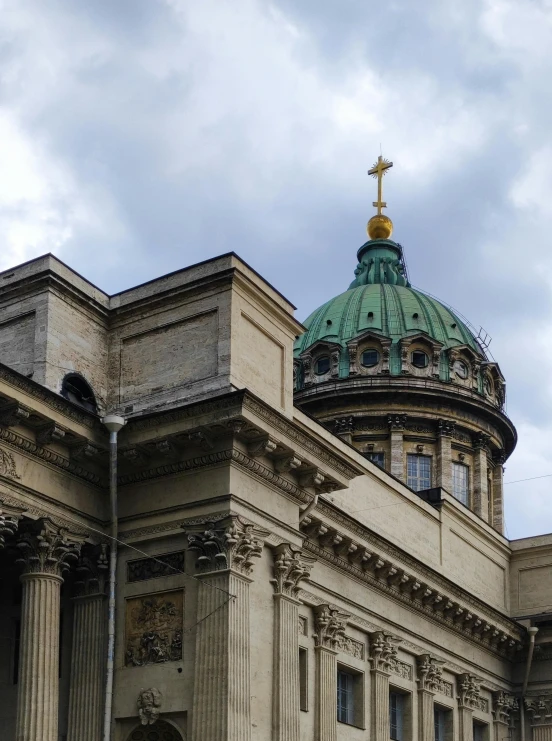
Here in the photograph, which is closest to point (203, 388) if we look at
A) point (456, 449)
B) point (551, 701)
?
point (551, 701)

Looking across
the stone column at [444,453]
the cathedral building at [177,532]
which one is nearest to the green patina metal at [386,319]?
the stone column at [444,453]

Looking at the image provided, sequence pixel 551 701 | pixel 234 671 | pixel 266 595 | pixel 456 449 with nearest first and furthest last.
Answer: pixel 234 671 → pixel 266 595 → pixel 551 701 → pixel 456 449

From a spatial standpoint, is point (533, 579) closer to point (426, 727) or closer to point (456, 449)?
point (426, 727)

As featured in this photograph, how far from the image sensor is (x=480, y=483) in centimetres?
5609

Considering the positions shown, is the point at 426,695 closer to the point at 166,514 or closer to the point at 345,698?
the point at 345,698

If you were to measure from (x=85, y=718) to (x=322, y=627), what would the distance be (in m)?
8.16

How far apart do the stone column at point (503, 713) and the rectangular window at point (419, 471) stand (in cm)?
1382

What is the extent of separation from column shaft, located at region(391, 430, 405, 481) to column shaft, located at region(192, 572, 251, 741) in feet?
97.9

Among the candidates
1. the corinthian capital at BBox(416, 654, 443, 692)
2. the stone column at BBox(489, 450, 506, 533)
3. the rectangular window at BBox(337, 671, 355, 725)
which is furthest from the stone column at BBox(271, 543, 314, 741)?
the stone column at BBox(489, 450, 506, 533)

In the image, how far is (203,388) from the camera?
2564 cm

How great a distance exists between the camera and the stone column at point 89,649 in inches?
947

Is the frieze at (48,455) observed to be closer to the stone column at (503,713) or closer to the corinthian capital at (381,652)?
the corinthian capital at (381,652)

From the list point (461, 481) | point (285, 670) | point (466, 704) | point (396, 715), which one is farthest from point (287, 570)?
point (461, 481)

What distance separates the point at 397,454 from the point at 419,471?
135cm
